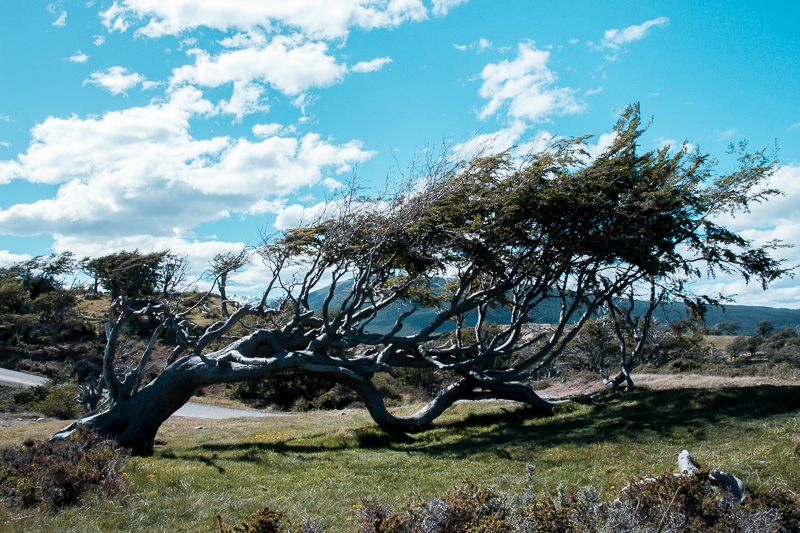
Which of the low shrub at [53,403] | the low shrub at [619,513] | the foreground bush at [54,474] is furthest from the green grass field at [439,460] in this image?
the low shrub at [53,403]

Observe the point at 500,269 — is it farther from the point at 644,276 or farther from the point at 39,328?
the point at 39,328

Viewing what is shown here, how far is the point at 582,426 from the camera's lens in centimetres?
1182

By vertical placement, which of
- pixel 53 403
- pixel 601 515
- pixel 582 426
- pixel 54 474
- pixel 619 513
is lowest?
pixel 582 426

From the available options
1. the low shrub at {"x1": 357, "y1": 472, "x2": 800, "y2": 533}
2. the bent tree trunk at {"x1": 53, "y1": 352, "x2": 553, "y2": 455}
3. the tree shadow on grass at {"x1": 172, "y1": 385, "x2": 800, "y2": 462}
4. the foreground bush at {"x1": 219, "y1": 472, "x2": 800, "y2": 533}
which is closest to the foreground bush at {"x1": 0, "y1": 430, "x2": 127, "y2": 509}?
the foreground bush at {"x1": 219, "y1": 472, "x2": 800, "y2": 533}

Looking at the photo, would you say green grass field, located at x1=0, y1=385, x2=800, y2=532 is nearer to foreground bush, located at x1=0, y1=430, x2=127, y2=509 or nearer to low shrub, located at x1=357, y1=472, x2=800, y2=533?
foreground bush, located at x1=0, y1=430, x2=127, y2=509

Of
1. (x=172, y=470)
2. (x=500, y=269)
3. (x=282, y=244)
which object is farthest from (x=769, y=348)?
(x=172, y=470)

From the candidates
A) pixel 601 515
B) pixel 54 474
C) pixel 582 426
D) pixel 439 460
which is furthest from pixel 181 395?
pixel 601 515

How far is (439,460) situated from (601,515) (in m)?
5.36

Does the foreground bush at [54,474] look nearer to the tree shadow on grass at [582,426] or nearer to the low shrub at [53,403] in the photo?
the tree shadow on grass at [582,426]

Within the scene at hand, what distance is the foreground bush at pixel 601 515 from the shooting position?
4.06 meters

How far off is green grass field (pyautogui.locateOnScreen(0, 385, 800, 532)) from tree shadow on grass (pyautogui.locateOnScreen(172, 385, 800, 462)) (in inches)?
1.6

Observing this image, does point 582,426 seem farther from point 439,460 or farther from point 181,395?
point 181,395

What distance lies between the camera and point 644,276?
1625 cm

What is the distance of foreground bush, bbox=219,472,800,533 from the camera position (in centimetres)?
406
